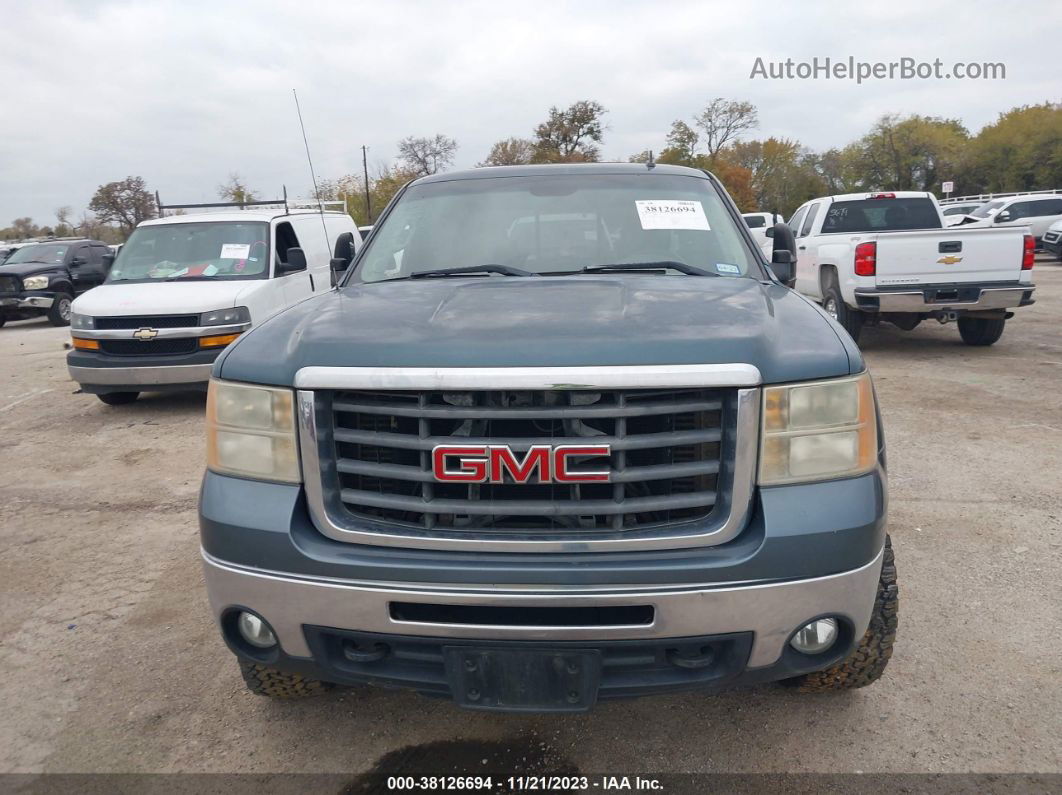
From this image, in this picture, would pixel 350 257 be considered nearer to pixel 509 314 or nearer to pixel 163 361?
pixel 509 314

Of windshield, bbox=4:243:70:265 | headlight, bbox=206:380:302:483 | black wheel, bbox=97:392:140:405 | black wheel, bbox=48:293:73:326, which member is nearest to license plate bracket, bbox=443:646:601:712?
headlight, bbox=206:380:302:483

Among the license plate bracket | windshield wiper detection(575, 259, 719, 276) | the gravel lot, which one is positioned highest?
windshield wiper detection(575, 259, 719, 276)

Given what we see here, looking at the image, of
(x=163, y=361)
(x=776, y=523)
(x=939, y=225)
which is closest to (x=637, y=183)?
(x=776, y=523)

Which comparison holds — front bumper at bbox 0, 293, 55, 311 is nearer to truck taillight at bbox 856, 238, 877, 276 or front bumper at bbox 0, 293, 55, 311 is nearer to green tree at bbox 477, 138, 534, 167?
truck taillight at bbox 856, 238, 877, 276

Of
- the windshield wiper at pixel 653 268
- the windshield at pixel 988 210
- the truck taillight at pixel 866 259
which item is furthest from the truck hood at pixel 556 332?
the windshield at pixel 988 210

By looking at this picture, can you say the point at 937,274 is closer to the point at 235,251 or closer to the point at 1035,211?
the point at 235,251

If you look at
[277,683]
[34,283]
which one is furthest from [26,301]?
[277,683]

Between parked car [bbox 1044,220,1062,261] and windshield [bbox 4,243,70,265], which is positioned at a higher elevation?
windshield [bbox 4,243,70,265]

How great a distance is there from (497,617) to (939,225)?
34.1 ft

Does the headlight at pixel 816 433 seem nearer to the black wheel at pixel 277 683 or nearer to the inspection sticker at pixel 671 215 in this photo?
the inspection sticker at pixel 671 215

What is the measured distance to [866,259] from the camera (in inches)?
339

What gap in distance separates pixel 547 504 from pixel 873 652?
1.26 meters

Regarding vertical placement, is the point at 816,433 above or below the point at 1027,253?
below

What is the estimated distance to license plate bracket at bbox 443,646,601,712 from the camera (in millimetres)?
2066
